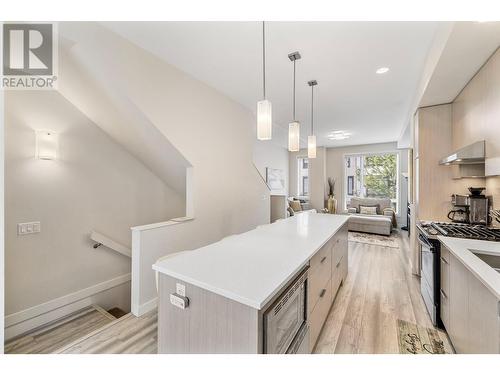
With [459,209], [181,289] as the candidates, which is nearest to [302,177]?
[459,209]

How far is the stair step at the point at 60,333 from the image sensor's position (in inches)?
80.8

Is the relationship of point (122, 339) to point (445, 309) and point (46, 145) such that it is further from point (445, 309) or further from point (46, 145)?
point (445, 309)

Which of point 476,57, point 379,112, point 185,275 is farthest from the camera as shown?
point 379,112

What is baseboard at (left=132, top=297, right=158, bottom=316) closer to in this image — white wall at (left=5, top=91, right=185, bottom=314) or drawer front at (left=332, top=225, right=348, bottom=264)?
white wall at (left=5, top=91, right=185, bottom=314)

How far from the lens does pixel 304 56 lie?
233cm

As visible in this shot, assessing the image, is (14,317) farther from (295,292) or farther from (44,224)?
(295,292)

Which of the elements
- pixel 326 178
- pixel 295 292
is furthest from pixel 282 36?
pixel 326 178

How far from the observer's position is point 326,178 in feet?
25.0

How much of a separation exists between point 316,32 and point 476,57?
4.42ft

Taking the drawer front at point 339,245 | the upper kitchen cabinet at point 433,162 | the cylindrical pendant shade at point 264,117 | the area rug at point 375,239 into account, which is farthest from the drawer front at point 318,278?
the area rug at point 375,239

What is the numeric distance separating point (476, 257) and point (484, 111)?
1.43 m

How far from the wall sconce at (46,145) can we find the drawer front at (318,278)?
290 cm

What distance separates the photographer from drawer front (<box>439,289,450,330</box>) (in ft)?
5.96

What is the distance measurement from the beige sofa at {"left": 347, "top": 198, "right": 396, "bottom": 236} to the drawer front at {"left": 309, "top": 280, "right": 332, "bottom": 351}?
4.44 metres
